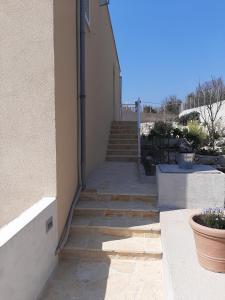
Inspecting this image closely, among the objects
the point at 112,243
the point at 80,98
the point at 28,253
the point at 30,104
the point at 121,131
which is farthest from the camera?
the point at 121,131

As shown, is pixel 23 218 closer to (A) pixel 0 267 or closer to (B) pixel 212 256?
(A) pixel 0 267

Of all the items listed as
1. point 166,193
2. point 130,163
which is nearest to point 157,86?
point 130,163

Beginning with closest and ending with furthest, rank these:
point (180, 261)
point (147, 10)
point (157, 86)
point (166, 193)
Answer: point (180, 261) < point (166, 193) < point (147, 10) < point (157, 86)

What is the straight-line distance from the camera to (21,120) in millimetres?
3711

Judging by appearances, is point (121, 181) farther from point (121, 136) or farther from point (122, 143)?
point (121, 136)

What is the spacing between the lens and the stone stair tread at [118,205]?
15.4 feet

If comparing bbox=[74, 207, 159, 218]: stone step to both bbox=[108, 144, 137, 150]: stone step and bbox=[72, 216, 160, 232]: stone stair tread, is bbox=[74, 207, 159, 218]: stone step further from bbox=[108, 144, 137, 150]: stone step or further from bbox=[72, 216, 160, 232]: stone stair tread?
bbox=[108, 144, 137, 150]: stone step

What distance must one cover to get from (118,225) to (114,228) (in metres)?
0.12

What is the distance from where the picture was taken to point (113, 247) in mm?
3922

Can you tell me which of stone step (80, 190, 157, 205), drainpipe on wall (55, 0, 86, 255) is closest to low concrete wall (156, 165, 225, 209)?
stone step (80, 190, 157, 205)

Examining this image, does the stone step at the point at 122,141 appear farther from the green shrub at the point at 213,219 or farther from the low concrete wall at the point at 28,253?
the green shrub at the point at 213,219

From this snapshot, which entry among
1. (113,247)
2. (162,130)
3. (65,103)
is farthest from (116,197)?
(162,130)

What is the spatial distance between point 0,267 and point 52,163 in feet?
5.12

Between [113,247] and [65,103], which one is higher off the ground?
[65,103]
